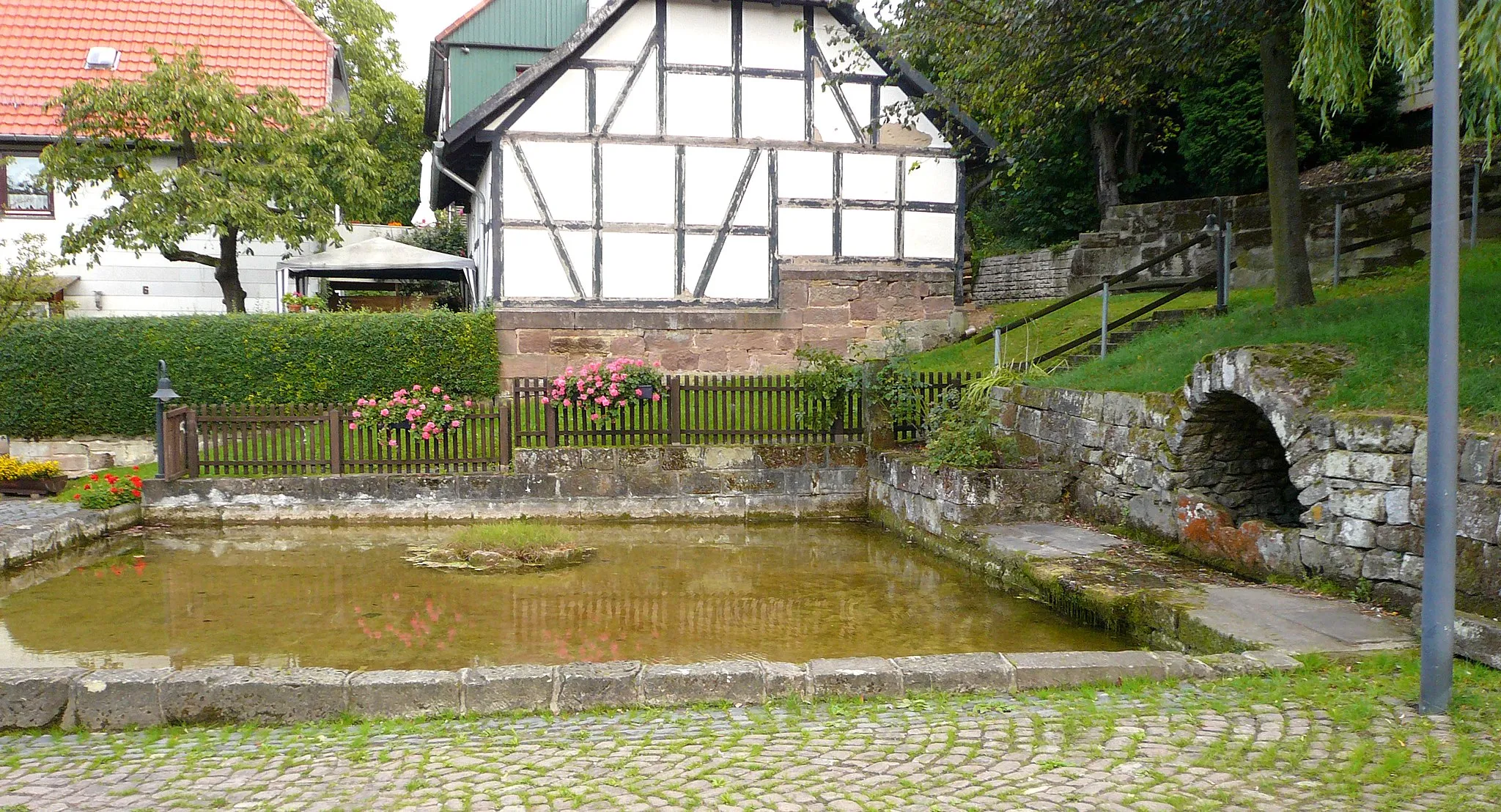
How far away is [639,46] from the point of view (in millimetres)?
15750

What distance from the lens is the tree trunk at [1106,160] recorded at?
869 inches

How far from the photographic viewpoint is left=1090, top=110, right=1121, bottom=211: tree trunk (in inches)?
869

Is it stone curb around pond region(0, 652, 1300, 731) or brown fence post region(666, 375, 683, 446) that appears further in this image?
brown fence post region(666, 375, 683, 446)

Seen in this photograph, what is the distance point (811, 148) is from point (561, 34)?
7650 millimetres

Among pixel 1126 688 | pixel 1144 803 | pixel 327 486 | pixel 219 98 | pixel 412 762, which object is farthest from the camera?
pixel 219 98

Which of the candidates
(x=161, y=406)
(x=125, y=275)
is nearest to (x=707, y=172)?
(x=161, y=406)

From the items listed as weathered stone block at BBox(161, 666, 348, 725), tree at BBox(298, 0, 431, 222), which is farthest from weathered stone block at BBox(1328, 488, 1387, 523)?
tree at BBox(298, 0, 431, 222)

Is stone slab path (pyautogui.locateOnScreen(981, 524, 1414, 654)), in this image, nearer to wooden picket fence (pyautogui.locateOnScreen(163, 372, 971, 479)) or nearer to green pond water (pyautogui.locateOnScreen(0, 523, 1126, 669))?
green pond water (pyautogui.locateOnScreen(0, 523, 1126, 669))

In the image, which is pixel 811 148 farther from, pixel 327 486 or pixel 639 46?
pixel 327 486

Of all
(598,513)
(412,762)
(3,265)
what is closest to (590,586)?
(598,513)

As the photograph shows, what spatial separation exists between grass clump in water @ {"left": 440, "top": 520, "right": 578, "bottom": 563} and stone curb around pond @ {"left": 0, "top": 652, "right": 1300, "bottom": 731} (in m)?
4.44

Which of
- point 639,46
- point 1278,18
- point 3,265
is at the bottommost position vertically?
point 3,265

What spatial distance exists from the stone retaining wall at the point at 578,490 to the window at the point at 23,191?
916 centimetres

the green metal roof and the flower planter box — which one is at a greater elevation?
the green metal roof
